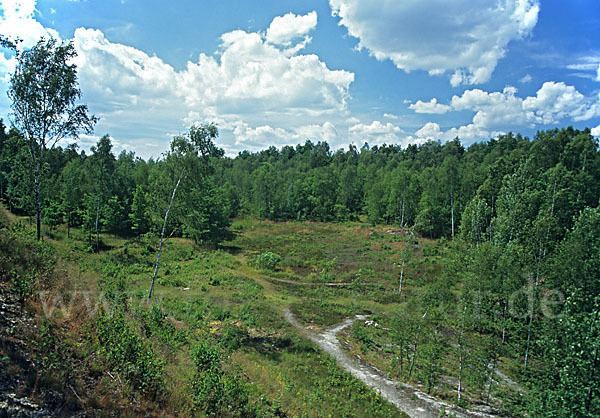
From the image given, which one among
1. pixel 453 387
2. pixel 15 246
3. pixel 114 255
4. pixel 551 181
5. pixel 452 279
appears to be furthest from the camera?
pixel 551 181

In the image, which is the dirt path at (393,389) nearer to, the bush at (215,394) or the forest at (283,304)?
the forest at (283,304)

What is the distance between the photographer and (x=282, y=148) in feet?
545

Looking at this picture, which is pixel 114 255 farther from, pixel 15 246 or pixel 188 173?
pixel 15 246

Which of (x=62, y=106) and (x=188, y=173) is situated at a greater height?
(x=62, y=106)

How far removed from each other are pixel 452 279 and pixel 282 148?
151 meters

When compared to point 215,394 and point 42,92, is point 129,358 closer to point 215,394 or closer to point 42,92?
point 215,394

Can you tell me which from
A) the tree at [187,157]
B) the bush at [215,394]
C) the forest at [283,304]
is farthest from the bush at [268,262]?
the bush at [215,394]

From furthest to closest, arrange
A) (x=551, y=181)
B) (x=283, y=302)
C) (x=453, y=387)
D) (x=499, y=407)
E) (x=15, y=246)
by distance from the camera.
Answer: (x=551, y=181), (x=283, y=302), (x=453, y=387), (x=499, y=407), (x=15, y=246)

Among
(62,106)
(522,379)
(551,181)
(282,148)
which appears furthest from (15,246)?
(282,148)

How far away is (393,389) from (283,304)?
12529 millimetres

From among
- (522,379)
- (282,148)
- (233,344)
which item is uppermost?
(282,148)

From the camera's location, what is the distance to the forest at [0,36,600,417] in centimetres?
816

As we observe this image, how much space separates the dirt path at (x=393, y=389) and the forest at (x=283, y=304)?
0.42 metres

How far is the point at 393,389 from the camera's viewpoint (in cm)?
1484
